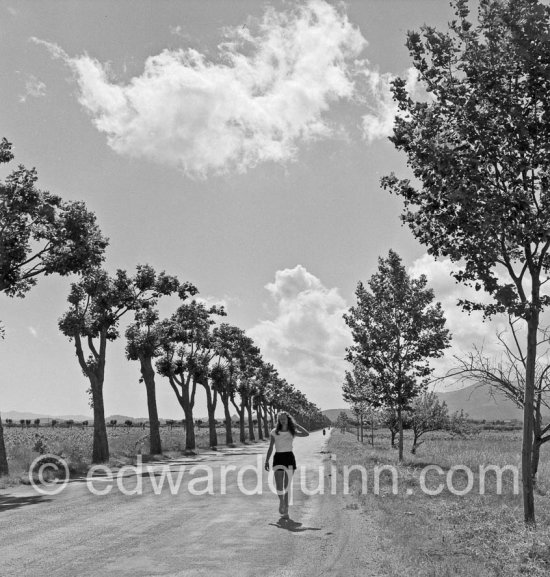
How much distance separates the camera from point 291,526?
9625 millimetres

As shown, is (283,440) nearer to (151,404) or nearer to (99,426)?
(99,426)

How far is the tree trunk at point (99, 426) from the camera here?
86.1ft

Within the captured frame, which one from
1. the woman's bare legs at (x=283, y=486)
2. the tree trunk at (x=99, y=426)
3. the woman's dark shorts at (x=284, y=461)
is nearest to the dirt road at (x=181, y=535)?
the woman's bare legs at (x=283, y=486)

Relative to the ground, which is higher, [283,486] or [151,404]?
[151,404]

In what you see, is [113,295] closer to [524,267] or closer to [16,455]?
[16,455]

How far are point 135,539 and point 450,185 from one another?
7.34m

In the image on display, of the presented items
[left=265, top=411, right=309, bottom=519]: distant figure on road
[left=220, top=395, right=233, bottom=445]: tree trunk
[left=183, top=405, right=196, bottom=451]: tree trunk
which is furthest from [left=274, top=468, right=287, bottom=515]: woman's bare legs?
[left=220, top=395, right=233, bottom=445]: tree trunk

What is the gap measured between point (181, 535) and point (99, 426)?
19408mm

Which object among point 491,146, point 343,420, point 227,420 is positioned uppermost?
point 491,146

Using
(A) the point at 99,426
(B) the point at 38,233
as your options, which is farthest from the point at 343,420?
(B) the point at 38,233

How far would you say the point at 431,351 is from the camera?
27078 mm

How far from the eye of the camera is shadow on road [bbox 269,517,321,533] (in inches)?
369

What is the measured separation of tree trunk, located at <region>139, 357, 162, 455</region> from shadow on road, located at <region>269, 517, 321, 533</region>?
82.1ft

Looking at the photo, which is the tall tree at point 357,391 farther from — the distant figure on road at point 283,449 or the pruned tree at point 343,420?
the pruned tree at point 343,420
